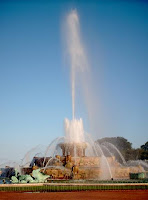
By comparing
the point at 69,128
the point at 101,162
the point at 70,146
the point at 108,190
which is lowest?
the point at 108,190

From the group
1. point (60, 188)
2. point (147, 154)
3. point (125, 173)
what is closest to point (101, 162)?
point (125, 173)

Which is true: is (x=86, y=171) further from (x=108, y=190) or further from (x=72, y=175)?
(x=108, y=190)

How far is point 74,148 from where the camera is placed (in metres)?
31.6

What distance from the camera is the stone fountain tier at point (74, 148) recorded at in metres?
31.7

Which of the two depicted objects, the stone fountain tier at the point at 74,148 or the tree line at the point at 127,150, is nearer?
the stone fountain tier at the point at 74,148

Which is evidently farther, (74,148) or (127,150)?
(127,150)

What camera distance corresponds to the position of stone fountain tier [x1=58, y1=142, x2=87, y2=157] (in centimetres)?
3167

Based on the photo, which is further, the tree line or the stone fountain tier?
the tree line

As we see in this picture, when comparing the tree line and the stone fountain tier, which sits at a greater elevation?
the tree line

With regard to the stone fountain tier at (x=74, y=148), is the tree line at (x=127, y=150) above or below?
above

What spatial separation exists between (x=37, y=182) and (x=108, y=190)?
6.11 m

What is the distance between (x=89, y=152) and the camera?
34.3 metres

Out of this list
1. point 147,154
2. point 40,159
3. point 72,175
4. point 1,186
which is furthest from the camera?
point 147,154

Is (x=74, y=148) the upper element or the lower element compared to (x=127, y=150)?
lower
